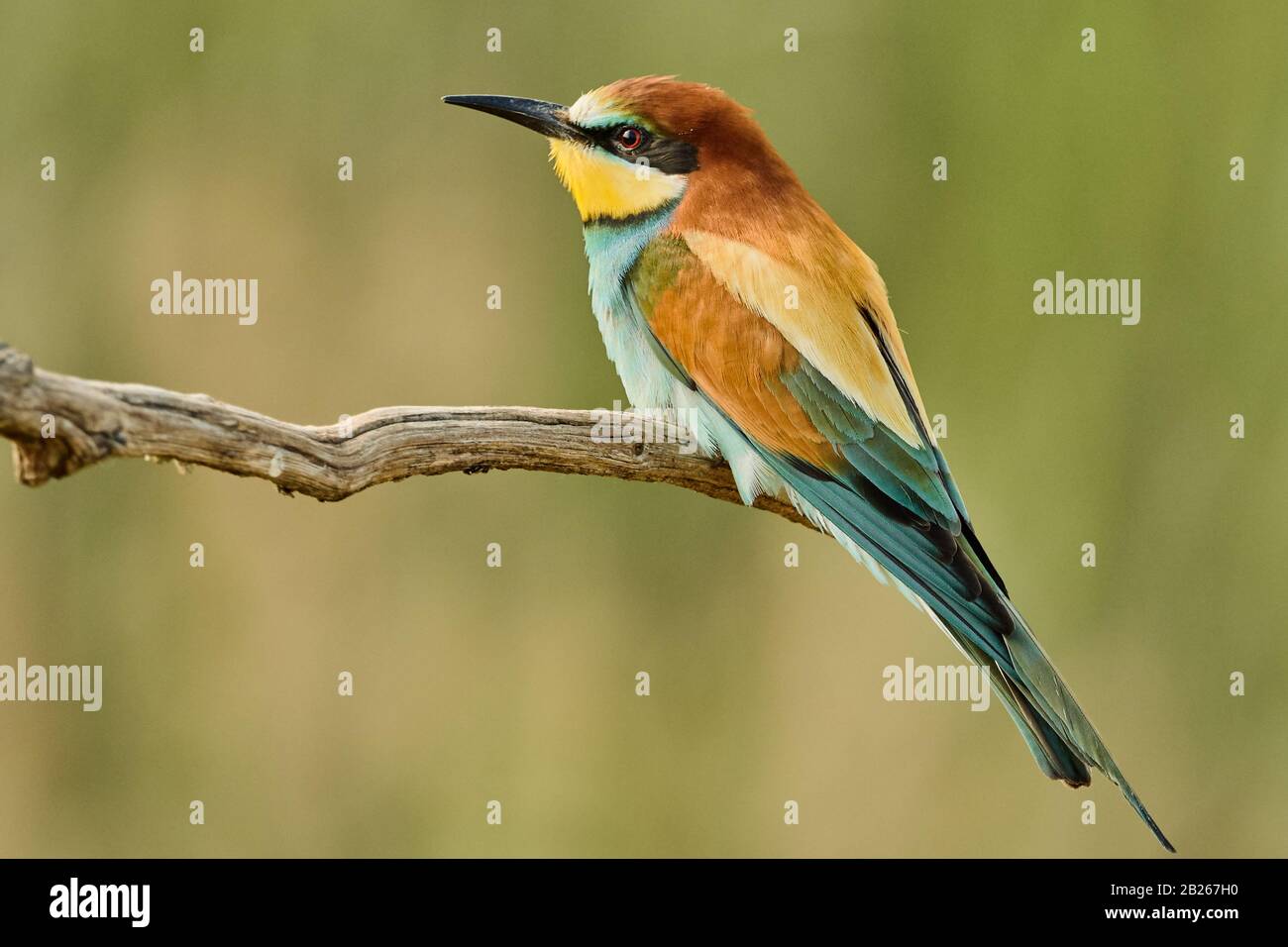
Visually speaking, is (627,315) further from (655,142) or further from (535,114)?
(535,114)

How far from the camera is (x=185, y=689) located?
3.00m

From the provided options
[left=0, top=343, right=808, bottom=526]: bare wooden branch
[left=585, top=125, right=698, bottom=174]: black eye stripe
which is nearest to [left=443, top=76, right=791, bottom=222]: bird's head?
[left=585, top=125, right=698, bottom=174]: black eye stripe

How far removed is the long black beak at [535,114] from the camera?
104 inches

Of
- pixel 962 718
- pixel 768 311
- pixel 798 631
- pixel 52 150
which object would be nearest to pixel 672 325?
pixel 768 311

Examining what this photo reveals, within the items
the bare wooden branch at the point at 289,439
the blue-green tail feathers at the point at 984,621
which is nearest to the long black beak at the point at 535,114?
the bare wooden branch at the point at 289,439

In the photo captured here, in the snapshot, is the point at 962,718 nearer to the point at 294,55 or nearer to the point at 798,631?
the point at 798,631

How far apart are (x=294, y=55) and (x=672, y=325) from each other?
55.6 inches

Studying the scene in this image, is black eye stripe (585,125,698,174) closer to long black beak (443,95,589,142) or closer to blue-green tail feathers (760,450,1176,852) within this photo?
long black beak (443,95,589,142)

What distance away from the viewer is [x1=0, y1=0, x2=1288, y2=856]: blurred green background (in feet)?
9.77

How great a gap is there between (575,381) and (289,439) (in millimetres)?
1404

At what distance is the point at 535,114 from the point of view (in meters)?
2.66

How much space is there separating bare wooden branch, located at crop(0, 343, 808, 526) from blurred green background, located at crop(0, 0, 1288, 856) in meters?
0.86

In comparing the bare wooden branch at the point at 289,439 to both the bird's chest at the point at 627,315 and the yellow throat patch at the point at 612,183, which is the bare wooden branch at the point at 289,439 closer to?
the bird's chest at the point at 627,315

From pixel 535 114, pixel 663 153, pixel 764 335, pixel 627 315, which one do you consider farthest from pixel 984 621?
pixel 535 114
